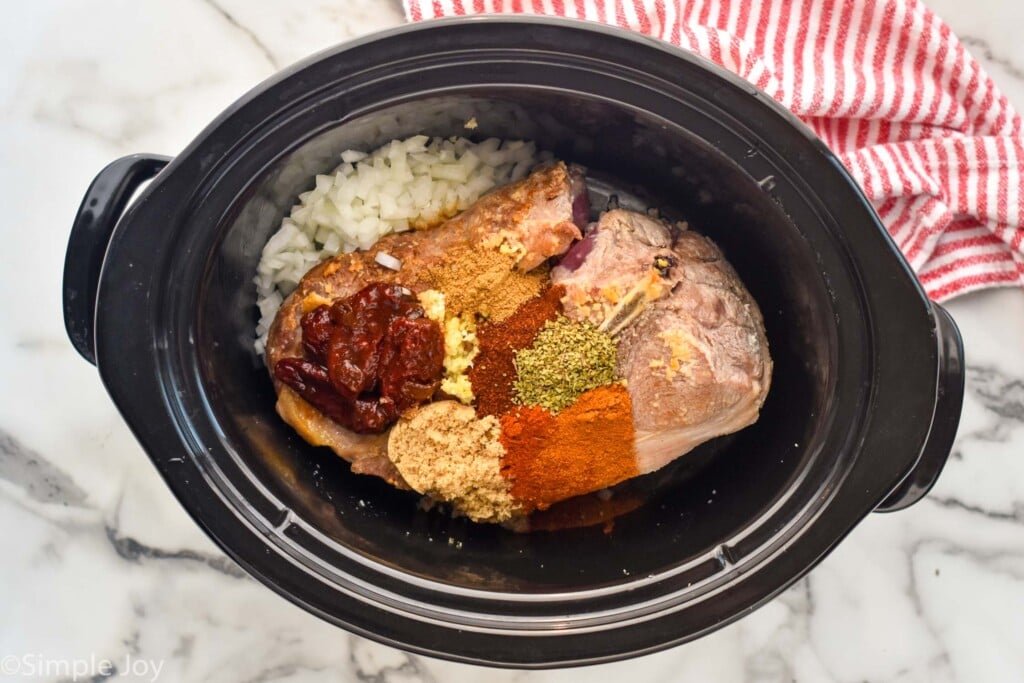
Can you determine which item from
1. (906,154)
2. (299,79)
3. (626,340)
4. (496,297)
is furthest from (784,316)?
(299,79)

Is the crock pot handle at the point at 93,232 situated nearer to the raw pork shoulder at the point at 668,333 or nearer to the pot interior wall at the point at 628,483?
the pot interior wall at the point at 628,483

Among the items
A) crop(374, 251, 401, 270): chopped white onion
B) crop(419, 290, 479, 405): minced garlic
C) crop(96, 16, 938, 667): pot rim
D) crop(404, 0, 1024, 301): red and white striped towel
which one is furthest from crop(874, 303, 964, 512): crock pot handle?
crop(374, 251, 401, 270): chopped white onion

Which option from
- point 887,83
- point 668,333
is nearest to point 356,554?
point 668,333

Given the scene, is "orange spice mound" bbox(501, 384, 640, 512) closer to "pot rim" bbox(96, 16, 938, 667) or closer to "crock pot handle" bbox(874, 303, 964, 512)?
"pot rim" bbox(96, 16, 938, 667)

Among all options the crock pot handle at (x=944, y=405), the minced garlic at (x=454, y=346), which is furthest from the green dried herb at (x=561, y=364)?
the crock pot handle at (x=944, y=405)

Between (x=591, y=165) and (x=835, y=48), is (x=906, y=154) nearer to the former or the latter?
(x=835, y=48)
